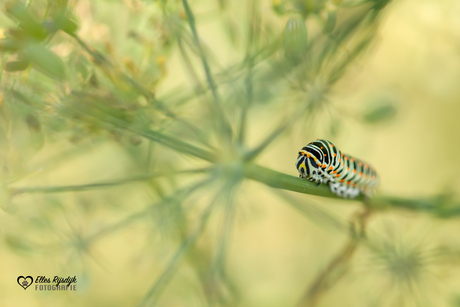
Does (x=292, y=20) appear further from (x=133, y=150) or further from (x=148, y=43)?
(x=133, y=150)

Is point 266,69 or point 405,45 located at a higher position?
point 405,45

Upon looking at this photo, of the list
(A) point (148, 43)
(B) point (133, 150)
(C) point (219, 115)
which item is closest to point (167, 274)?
(C) point (219, 115)

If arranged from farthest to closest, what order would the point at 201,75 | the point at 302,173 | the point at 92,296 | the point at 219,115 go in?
the point at 201,75
the point at 92,296
the point at 219,115
the point at 302,173

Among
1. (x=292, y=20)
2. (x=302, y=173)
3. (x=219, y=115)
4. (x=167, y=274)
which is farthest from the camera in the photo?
(x=167, y=274)

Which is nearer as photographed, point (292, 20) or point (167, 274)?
point (292, 20)

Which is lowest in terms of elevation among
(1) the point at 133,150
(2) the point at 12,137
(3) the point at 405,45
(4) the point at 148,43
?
(2) the point at 12,137
